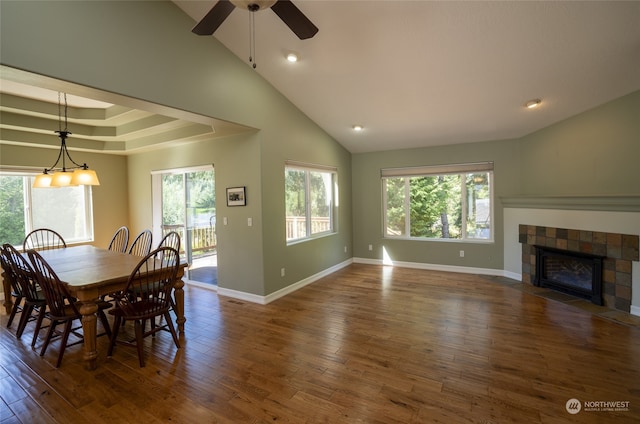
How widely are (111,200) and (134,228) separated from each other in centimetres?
66

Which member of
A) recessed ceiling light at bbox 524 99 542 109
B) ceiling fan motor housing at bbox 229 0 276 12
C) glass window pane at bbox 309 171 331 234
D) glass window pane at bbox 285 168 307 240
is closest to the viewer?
ceiling fan motor housing at bbox 229 0 276 12

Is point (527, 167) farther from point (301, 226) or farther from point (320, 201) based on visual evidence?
point (301, 226)

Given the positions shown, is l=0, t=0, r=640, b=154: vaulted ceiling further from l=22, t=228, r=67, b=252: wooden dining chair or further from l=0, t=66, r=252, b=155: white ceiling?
l=22, t=228, r=67, b=252: wooden dining chair

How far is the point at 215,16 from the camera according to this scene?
2.06 meters

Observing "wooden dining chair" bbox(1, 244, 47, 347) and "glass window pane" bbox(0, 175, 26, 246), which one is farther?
"glass window pane" bbox(0, 175, 26, 246)

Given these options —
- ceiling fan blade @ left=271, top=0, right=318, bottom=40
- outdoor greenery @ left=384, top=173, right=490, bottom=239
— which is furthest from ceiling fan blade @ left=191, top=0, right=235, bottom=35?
outdoor greenery @ left=384, top=173, right=490, bottom=239

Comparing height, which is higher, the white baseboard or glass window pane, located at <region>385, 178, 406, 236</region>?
glass window pane, located at <region>385, 178, 406, 236</region>

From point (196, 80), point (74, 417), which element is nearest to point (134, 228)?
point (196, 80)

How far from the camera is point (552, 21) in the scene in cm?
263

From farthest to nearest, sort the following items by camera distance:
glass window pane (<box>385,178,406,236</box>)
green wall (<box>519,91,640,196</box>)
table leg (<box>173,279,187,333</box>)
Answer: glass window pane (<box>385,178,406,236</box>)
green wall (<box>519,91,640,196</box>)
table leg (<box>173,279,187,333</box>)

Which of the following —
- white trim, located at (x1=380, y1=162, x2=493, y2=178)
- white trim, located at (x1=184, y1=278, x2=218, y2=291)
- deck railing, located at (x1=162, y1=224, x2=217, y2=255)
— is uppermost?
white trim, located at (x1=380, y1=162, x2=493, y2=178)

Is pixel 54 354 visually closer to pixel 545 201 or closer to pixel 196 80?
pixel 196 80

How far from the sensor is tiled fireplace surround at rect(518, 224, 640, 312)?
3.54m

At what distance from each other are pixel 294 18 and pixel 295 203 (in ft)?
10.3
